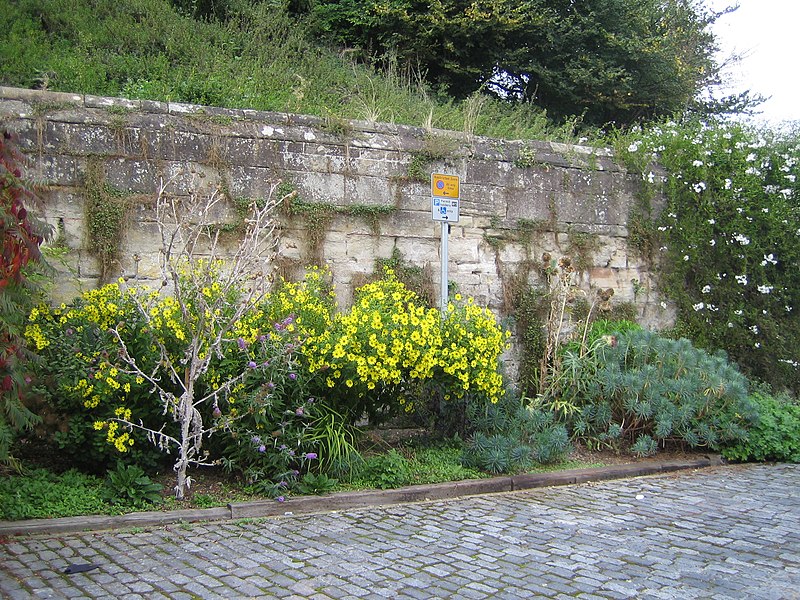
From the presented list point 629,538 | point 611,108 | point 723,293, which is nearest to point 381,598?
point 629,538

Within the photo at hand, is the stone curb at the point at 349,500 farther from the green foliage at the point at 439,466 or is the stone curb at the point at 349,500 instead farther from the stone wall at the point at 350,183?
the stone wall at the point at 350,183

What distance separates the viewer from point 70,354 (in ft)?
16.0

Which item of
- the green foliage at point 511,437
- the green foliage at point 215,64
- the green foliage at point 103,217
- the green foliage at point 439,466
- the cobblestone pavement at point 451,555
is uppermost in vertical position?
the green foliage at point 215,64

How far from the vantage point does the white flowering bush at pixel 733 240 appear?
329 inches

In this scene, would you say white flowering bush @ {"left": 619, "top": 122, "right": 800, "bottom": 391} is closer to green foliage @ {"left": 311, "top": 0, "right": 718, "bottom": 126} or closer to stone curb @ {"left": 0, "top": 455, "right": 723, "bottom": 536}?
stone curb @ {"left": 0, "top": 455, "right": 723, "bottom": 536}

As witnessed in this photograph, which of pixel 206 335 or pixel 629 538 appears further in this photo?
pixel 206 335

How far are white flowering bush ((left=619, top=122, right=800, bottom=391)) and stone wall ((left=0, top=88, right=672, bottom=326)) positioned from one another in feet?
1.26

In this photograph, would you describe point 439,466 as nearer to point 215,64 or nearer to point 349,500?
point 349,500

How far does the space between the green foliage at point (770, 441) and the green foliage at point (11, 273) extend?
19.3ft

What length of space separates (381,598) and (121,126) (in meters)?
4.44

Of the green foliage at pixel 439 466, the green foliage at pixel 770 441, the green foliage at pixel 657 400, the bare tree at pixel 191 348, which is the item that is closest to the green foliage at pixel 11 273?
the bare tree at pixel 191 348

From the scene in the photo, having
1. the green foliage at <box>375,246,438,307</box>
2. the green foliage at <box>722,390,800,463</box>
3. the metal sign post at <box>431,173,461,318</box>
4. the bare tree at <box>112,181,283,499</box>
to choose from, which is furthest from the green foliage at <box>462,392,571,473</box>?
the bare tree at <box>112,181,283,499</box>

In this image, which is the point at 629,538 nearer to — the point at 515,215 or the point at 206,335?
the point at 206,335

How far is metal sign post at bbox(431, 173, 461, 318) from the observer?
21.7 feet
